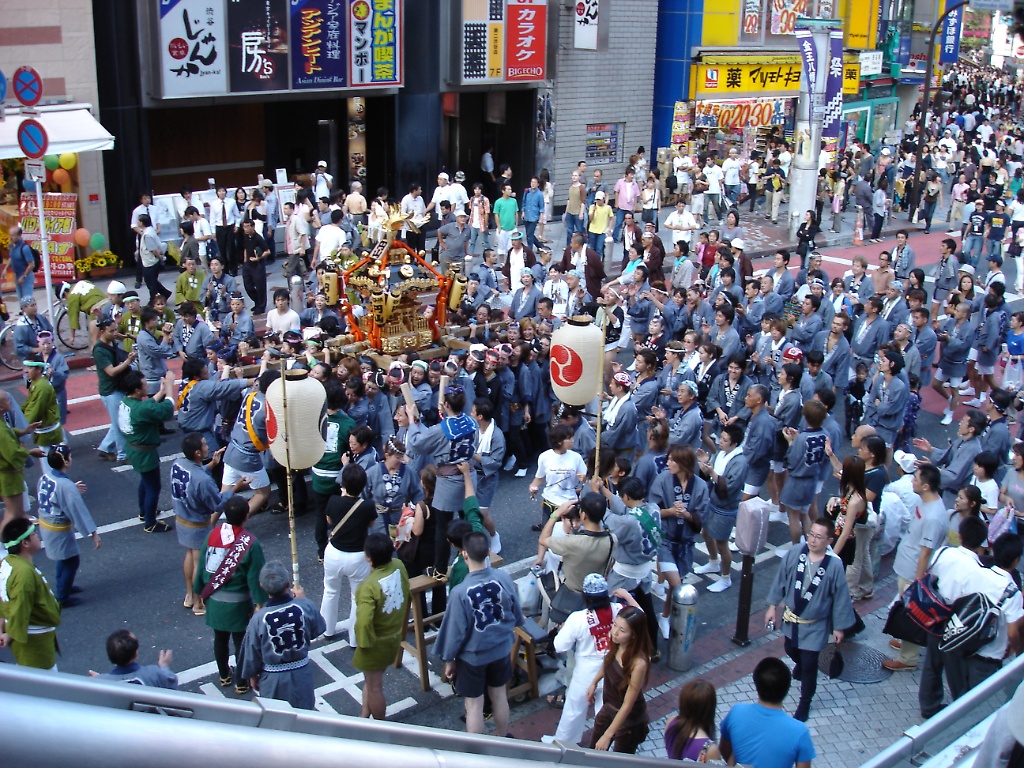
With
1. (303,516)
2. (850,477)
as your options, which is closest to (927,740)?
(850,477)

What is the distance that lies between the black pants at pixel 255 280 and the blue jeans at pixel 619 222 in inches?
323

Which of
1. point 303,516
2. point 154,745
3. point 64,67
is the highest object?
point 64,67

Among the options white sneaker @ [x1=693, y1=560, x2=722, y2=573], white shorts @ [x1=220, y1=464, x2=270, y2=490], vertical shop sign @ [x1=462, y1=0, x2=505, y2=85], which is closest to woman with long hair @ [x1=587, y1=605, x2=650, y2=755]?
white sneaker @ [x1=693, y1=560, x2=722, y2=573]

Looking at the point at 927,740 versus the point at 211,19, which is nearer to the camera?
Result: the point at 927,740

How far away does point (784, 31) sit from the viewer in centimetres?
3081

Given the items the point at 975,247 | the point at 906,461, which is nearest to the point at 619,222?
the point at 975,247

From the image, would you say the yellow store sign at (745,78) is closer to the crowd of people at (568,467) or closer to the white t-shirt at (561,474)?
the crowd of people at (568,467)

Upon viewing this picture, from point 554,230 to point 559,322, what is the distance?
11.6m

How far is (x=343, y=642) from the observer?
28.8 feet

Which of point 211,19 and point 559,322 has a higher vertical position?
point 211,19

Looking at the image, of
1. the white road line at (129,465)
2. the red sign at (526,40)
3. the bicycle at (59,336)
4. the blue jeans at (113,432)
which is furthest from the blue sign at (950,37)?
the blue jeans at (113,432)

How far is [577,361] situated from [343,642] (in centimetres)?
340

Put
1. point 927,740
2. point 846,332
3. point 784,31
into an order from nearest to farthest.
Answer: point 927,740 → point 846,332 → point 784,31

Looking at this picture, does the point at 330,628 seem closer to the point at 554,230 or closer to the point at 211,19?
the point at 211,19
